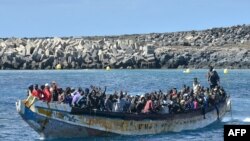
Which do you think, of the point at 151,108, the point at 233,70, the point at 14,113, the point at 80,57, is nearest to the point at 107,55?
the point at 80,57

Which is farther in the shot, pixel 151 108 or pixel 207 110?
pixel 207 110

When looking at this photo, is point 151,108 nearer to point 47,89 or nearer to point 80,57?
point 47,89

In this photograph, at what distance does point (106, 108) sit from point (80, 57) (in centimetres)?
8528

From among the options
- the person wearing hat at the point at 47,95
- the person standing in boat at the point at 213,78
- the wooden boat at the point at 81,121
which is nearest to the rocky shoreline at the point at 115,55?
the person standing in boat at the point at 213,78

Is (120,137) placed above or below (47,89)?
below

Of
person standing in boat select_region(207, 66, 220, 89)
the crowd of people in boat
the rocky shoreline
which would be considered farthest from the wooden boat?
the rocky shoreline

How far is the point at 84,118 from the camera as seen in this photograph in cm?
3012

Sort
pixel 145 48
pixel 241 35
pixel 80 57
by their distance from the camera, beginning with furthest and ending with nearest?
pixel 241 35, pixel 145 48, pixel 80 57

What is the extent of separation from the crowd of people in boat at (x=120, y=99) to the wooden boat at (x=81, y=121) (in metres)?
0.40

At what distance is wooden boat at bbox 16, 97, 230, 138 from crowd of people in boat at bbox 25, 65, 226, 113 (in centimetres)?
40

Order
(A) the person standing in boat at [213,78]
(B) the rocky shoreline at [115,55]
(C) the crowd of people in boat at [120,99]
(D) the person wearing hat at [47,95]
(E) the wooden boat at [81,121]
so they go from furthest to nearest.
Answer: (B) the rocky shoreline at [115,55]
(A) the person standing in boat at [213,78]
(C) the crowd of people in boat at [120,99]
(D) the person wearing hat at [47,95]
(E) the wooden boat at [81,121]

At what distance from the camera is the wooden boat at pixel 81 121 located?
29.1 meters

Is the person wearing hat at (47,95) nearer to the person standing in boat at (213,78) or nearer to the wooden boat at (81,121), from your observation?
the wooden boat at (81,121)

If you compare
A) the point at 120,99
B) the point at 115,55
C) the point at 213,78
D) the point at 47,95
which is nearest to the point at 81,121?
the point at 47,95
